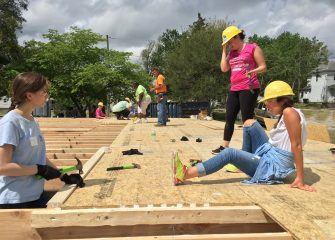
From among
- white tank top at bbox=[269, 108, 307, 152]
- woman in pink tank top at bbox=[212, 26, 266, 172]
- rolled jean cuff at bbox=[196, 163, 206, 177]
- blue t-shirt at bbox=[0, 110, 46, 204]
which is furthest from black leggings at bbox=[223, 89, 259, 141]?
blue t-shirt at bbox=[0, 110, 46, 204]

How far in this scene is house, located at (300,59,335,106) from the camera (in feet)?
224

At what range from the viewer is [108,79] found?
25328mm

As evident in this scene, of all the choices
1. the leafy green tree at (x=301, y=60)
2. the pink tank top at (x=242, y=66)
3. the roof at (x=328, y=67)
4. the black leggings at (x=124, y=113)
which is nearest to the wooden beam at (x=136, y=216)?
the pink tank top at (x=242, y=66)

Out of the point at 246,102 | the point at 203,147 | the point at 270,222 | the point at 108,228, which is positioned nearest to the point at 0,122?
the point at 108,228

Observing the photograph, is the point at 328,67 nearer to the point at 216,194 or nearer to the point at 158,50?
the point at 158,50

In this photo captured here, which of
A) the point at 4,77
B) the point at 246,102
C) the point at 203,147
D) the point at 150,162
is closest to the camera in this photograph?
the point at 150,162

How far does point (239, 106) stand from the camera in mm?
4969

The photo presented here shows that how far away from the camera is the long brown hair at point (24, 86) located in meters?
2.83

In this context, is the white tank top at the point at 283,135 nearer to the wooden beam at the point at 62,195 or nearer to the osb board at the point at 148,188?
the osb board at the point at 148,188

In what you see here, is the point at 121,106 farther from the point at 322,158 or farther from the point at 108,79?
the point at 322,158

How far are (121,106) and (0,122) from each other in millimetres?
13786

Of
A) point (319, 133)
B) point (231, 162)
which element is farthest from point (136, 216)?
point (319, 133)

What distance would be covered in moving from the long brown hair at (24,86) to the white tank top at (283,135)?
6.56ft

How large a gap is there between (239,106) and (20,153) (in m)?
2.96
